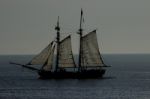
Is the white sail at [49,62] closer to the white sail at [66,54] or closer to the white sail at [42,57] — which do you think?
the white sail at [42,57]

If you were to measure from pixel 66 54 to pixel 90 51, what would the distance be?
5.80m

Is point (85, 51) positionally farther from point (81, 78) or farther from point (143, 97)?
point (143, 97)

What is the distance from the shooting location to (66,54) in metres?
153

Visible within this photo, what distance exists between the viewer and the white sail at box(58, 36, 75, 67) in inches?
5979

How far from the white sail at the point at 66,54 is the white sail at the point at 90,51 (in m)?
3.39

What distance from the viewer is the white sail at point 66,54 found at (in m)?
152

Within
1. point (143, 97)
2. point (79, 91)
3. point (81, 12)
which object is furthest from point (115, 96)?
point (81, 12)

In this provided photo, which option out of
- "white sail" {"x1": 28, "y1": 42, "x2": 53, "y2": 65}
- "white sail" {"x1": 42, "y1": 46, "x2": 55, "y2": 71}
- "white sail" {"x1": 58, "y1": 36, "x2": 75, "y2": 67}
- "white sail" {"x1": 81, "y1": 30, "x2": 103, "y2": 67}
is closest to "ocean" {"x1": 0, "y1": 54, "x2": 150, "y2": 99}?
"white sail" {"x1": 42, "y1": 46, "x2": 55, "y2": 71}

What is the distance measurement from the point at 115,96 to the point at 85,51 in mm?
44857

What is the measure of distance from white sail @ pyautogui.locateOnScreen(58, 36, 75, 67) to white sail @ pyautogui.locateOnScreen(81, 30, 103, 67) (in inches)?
133

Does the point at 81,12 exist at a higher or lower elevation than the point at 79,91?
higher

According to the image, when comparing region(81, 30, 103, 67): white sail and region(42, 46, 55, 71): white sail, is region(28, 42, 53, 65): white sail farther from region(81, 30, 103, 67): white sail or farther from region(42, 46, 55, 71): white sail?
region(81, 30, 103, 67): white sail

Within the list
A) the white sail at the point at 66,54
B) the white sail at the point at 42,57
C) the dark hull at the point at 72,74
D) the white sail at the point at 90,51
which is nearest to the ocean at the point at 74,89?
the dark hull at the point at 72,74

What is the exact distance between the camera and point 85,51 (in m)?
153
